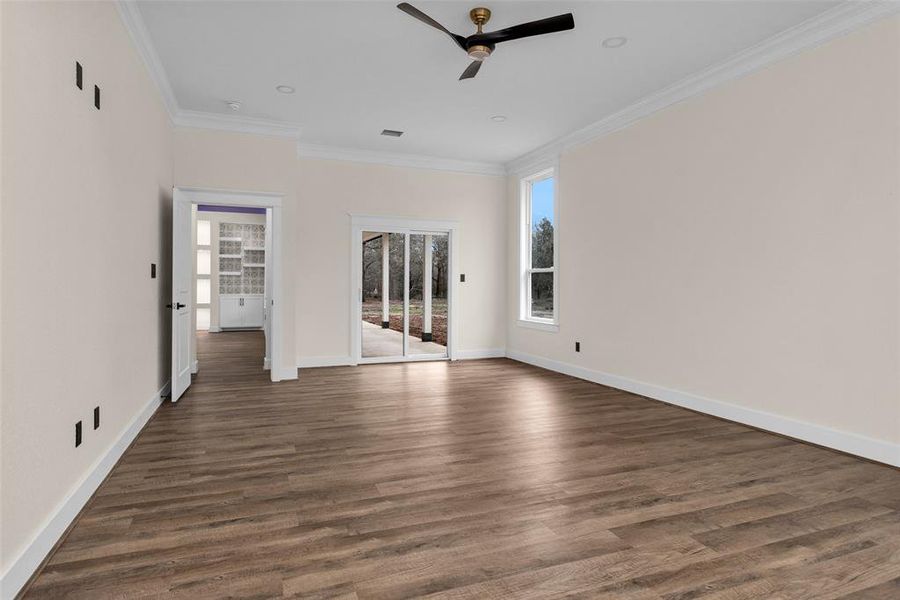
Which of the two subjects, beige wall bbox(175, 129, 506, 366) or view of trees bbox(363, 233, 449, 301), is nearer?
beige wall bbox(175, 129, 506, 366)

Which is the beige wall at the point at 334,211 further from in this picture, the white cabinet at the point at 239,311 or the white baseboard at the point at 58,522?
the white cabinet at the point at 239,311

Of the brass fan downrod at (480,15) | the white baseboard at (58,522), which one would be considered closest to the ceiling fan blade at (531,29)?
the brass fan downrod at (480,15)

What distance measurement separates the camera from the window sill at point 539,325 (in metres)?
6.44

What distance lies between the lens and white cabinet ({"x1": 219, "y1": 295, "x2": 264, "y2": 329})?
11.7 m

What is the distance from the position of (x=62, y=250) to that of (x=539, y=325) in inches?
213

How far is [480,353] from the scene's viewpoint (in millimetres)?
7496

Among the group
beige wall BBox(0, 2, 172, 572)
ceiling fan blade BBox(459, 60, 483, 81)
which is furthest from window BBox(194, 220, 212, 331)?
ceiling fan blade BBox(459, 60, 483, 81)

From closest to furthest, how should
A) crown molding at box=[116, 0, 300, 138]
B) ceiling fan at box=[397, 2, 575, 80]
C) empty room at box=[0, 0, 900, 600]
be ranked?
empty room at box=[0, 0, 900, 600] → ceiling fan at box=[397, 2, 575, 80] → crown molding at box=[116, 0, 300, 138]

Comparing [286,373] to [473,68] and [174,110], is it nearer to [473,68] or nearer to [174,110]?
[174,110]

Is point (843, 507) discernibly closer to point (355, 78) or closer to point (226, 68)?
point (355, 78)

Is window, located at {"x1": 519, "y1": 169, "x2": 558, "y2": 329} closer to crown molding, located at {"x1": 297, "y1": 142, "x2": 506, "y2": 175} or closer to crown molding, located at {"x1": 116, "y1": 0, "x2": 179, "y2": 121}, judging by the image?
crown molding, located at {"x1": 297, "y1": 142, "x2": 506, "y2": 175}

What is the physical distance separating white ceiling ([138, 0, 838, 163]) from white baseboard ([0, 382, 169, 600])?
280cm

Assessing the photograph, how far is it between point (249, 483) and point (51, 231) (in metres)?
1.53

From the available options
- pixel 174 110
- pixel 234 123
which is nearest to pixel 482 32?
pixel 234 123
